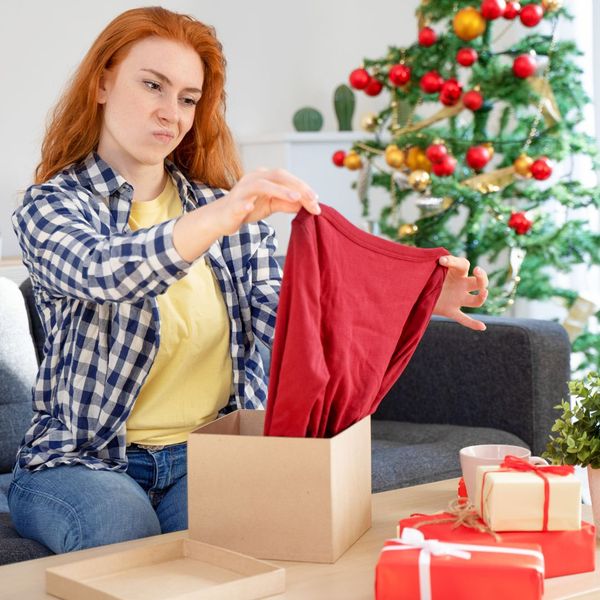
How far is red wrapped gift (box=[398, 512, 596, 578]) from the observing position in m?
1.08

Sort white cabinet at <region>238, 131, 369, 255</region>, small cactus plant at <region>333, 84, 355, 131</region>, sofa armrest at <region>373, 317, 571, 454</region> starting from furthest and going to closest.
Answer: small cactus plant at <region>333, 84, 355, 131</region>, white cabinet at <region>238, 131, 369, 255</region>, sofa armrest at <region>373, 317, 571, 454</region>

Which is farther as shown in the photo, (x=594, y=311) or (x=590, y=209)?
(x=590, y=209)

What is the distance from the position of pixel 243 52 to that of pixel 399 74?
1525mm

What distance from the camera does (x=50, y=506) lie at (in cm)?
153

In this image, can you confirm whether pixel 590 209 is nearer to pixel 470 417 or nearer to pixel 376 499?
pixel 470 417

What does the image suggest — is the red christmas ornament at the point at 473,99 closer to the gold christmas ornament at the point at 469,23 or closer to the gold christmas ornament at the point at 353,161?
the gold christmas ornament at the point at 469,23

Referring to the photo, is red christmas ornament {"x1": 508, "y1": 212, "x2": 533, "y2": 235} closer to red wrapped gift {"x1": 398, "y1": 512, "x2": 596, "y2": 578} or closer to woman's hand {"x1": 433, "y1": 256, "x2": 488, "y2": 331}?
woman's hand {"x1": 433, "y1": 256, "x2": 488, "y2": 331}

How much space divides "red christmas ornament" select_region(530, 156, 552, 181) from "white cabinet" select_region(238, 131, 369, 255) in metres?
1.54

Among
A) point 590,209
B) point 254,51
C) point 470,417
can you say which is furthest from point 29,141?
point 470,417

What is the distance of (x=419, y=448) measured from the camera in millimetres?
2225

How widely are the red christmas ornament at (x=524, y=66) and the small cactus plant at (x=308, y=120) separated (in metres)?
1.60

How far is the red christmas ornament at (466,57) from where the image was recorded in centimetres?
338

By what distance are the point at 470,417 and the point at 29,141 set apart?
2.46 meters

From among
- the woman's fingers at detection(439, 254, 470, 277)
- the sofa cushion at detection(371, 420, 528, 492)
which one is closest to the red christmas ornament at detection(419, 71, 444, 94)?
the sofa cushion at detection(371, 420, 528, 492)
